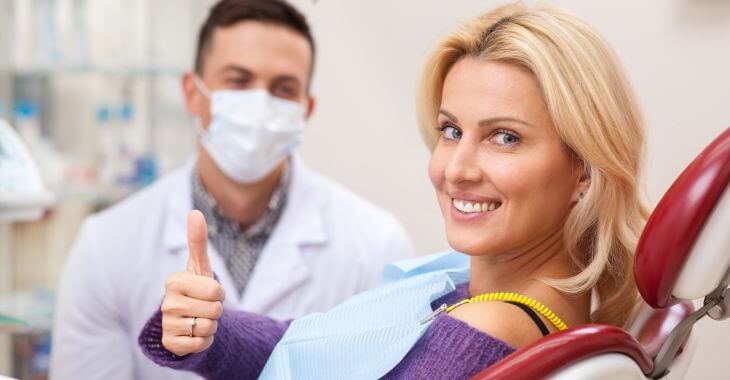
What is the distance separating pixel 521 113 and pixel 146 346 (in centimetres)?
68

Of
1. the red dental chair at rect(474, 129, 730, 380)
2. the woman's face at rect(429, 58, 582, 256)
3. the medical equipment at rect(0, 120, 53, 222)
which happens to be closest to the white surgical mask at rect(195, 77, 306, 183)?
the medical equipment at rect(0, 120, 53, 222)

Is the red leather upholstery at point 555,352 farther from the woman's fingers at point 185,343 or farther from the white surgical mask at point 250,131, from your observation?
the white surgical mask at point 250,131

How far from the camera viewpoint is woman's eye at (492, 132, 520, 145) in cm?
115

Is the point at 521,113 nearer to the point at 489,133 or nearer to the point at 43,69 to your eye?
the point at 489,133

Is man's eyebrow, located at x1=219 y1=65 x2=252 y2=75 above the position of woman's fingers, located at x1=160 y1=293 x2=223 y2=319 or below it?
above

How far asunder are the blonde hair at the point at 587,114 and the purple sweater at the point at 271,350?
0.59 feet

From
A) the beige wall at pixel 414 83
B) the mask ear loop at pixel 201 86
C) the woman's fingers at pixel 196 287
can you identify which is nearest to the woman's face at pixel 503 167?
the woman's fingers at pixel 196 287

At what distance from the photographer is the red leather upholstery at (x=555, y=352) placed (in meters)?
0.90

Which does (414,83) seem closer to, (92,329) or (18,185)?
(92,329)

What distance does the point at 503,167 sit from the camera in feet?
3.70

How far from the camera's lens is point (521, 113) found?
1.13m

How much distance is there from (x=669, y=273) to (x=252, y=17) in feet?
5.36

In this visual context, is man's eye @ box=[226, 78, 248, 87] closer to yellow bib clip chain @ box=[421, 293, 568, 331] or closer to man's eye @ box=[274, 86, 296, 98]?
man's eye @ box=[274, 86, 296, 98]

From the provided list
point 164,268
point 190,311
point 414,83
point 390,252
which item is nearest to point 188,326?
point 190,311
